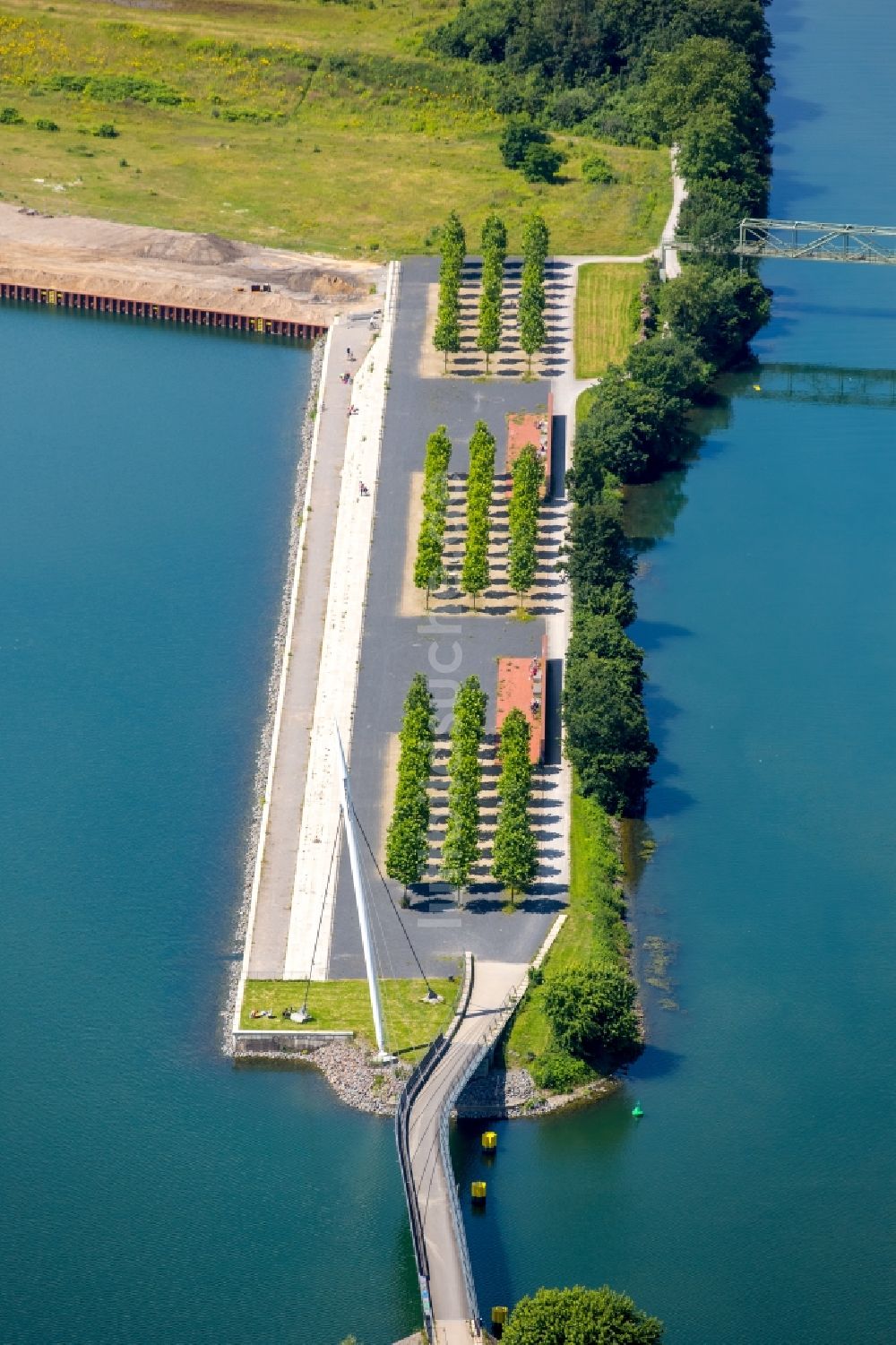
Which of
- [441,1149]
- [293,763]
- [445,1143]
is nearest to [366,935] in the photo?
[445,1143]

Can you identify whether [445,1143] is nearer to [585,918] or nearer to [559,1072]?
[559,1072]

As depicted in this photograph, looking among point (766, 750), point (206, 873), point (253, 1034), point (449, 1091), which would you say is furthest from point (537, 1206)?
point (766, 750)

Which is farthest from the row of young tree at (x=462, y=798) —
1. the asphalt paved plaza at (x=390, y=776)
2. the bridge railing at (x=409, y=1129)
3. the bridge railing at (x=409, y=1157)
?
the bridge railing at (x=409, y=1157)

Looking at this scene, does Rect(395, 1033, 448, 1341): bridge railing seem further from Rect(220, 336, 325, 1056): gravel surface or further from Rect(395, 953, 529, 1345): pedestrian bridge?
Rect(220, 336, 325, 1056): gravel surface

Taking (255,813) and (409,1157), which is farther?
(255,813)

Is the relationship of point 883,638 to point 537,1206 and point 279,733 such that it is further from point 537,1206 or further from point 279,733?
point 537,1206
